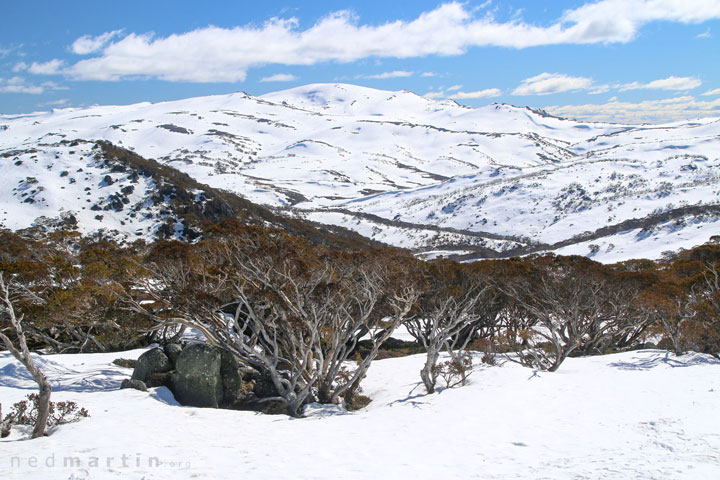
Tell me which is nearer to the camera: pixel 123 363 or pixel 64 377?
pixel 64 377

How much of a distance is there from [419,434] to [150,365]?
432 inches

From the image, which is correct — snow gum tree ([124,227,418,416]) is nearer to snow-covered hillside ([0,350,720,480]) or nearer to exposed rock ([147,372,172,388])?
snow-covered hillside ([0,350,720,480])

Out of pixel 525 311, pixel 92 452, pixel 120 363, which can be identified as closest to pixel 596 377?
pixel 525 311

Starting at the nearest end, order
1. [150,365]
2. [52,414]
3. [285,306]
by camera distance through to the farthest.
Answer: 1. [52,414]
2. [150,365]
3. [285,306]

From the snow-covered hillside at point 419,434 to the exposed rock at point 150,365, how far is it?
49.4 inches

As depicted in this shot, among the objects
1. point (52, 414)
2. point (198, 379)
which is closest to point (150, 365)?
point (198, 379)

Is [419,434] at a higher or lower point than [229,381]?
lower

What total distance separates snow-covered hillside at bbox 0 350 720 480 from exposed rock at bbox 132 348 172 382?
1.25 metres

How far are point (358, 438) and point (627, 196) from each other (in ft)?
548

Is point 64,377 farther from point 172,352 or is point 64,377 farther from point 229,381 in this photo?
point 229,381

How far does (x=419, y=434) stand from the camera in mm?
12141

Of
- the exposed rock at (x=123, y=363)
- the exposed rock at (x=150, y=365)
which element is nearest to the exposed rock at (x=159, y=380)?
the exposed rock at (x=150, y=365)

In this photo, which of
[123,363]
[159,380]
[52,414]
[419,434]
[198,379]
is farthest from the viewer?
[123,363]

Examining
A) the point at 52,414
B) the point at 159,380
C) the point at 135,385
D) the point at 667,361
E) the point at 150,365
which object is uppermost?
the point at 52,414
